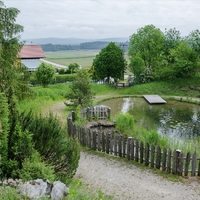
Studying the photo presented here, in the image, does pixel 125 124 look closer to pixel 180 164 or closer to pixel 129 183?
pixel 180 164

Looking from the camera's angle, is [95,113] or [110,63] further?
[110,63]

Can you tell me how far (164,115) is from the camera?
18594 millimetres

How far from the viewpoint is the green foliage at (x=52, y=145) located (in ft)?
23.8

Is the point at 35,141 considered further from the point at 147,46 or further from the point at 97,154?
the point at 147,46

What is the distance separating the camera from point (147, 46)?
35281mm

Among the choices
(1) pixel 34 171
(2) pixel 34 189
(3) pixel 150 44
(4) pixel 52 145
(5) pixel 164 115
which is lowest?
(5) pixel 164 115

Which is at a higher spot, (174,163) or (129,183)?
(174,163)

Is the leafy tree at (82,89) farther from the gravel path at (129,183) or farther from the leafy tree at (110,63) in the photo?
the leafy tree at (110,63)

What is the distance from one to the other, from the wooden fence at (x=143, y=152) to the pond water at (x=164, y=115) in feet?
16.1

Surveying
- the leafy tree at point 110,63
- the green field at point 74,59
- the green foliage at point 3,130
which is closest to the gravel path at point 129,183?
the green foliage at point 3,130

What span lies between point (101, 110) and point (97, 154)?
19.8 ft

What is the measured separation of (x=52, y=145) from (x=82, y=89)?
34.4ft

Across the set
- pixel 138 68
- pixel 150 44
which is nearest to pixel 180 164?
pixel 138 68

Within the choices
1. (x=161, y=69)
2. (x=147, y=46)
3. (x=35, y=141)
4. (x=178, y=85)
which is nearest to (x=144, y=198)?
(x=35, y=141)
